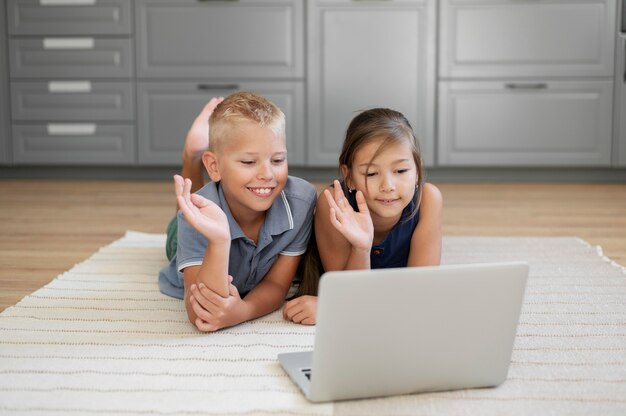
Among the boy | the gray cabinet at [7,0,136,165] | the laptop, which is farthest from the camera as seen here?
the gray cabinet at [7,0,136,165]

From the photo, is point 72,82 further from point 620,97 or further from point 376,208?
point 376,208

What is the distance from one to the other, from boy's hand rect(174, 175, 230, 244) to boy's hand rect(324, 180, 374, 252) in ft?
0.60

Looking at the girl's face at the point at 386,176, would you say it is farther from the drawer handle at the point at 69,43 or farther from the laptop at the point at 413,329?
the drawer handle at the point at 69,43

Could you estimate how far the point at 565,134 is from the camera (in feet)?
12.2

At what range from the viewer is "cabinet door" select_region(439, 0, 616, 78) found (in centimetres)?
364

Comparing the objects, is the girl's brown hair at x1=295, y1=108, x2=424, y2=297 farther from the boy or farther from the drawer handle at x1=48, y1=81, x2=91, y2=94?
the drawer handle at x1=48, y1=81, x2=91, y2=94

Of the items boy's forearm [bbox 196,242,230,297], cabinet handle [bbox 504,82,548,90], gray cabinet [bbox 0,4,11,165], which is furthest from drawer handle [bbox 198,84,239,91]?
boy's forearm [bbox 196,242,230,297]

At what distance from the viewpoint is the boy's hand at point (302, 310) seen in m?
1.53

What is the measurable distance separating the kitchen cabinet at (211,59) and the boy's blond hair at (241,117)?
2198 millimetres

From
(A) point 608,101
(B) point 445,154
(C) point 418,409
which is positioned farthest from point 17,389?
(A) point 608,101

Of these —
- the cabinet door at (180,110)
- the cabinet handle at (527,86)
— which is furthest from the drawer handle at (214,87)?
the cabinet handle at (527,86)

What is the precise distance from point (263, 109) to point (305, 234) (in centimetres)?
27

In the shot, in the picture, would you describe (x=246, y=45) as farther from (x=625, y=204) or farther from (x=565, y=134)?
(x=625, y=204)

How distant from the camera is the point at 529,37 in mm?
3656
